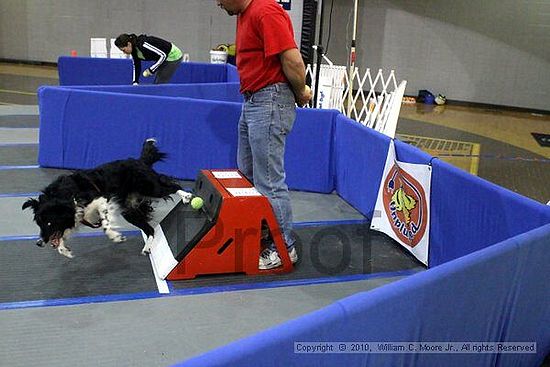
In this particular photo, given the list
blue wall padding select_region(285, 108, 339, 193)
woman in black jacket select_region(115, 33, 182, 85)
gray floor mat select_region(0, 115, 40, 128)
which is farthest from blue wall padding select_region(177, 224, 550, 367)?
gray floor mat select_region(0, 115, 40, 128)

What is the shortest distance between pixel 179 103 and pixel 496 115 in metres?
8.98

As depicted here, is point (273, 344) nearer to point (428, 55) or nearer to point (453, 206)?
point (453, 206)

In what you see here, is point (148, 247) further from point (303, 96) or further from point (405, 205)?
point (405, 205)

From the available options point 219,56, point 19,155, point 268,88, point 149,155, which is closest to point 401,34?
point 219,56

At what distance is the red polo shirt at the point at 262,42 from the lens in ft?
10.4

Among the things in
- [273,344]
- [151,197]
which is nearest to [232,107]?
[151,197]

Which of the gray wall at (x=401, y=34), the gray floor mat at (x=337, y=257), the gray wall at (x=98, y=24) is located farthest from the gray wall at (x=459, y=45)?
the gray floor mat at (x=337, y=257)

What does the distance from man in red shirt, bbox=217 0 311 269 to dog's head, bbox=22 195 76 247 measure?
1207mm

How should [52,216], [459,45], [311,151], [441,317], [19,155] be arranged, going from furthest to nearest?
[459,45] < [19,155] < [311,151] < [52,216] < [441,317]

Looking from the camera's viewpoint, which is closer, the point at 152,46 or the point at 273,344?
the point at 273,344

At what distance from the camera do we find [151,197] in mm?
3910

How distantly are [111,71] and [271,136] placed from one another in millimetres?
7731

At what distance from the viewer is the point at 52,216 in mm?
3217

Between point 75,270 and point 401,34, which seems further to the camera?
point 401,34
